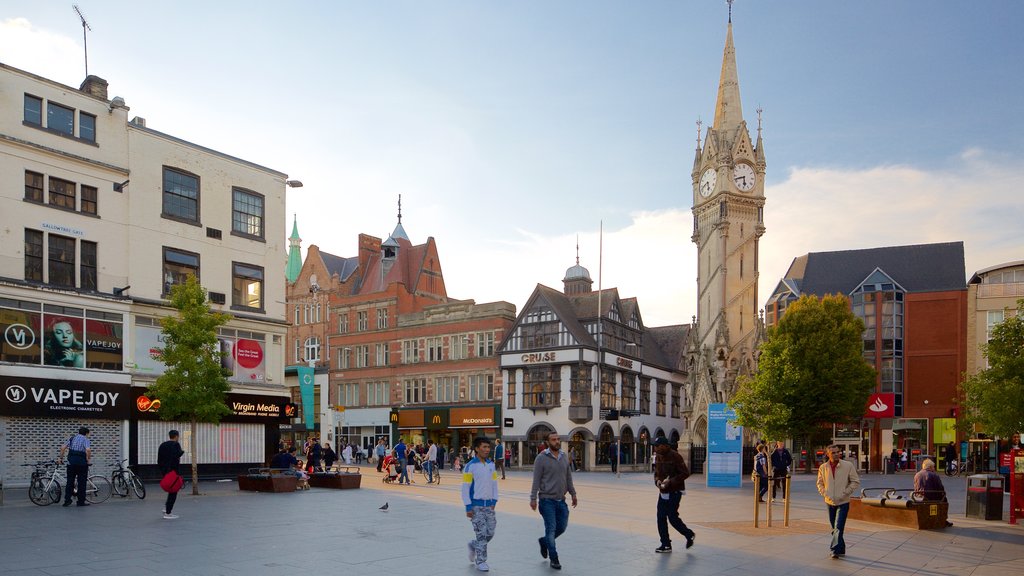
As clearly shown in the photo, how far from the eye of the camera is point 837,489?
13945mm

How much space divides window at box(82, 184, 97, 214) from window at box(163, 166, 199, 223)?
2.71 meters

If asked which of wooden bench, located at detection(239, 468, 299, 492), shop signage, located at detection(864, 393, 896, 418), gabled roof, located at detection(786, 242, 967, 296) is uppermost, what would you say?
gabled roof, located at detection(786, 242, 967, 296)

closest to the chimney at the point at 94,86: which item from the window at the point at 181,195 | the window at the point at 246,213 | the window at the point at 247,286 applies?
the window at the point at 181,195

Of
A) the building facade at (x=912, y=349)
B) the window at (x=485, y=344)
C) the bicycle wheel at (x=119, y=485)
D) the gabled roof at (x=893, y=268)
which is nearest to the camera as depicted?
the bicycle wheel at (x=119, y=485)

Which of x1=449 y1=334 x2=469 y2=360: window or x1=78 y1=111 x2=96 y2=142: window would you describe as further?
x1=449 y1=334 x2=469 y2=360: window

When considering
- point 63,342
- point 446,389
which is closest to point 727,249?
point 446,389

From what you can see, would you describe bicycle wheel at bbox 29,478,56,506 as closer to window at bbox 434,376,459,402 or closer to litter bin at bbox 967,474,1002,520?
litter bin at bbox 967,474,1002,520

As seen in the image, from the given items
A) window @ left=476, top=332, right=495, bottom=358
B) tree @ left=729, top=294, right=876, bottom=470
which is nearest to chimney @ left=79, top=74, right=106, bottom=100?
tree @ left=729, top=294, right=876, bottom=470

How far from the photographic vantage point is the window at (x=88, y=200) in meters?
28.8

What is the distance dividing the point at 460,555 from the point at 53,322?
64.8ft

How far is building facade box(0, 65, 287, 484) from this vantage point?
26531 millimetres

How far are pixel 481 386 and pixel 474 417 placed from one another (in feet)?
7.32

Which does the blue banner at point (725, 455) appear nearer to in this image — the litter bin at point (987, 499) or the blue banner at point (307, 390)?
the litter bin at point (987, 499)

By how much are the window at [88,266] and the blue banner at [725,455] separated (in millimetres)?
22113
